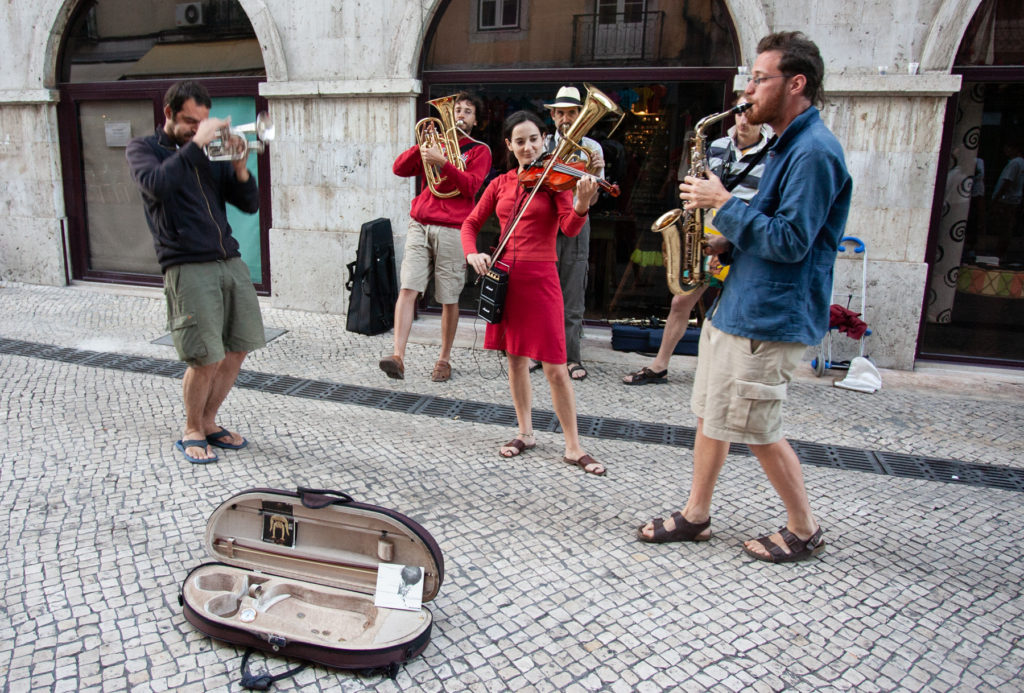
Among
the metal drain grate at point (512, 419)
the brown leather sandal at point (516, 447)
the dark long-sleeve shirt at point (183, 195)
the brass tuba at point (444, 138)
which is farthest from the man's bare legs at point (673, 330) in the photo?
the dark long-sleeve shirt at point (183, 195)

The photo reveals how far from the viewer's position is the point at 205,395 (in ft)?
13.6

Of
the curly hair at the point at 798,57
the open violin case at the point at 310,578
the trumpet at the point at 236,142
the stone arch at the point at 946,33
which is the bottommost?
the open violin case at the point at 310,578

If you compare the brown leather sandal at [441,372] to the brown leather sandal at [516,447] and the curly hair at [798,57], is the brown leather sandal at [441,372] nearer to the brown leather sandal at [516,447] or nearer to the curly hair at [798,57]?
the brown leather sandal at [516,447]

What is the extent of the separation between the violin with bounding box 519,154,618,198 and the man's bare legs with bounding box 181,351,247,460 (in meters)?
1.85

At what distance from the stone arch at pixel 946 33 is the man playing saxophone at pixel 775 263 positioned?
372cm

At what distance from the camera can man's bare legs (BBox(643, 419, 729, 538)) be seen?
127 inches

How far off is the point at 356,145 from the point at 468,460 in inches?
162

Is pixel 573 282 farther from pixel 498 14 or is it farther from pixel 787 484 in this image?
pixel 498 14

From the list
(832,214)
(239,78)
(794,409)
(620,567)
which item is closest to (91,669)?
(620,567)

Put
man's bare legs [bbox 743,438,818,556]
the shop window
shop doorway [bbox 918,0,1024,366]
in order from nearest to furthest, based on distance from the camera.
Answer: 1. man's bare legs [bbox 743,438,818,556]
2. shop doorway [bbox 918,0,1024,366]
3. the shop window

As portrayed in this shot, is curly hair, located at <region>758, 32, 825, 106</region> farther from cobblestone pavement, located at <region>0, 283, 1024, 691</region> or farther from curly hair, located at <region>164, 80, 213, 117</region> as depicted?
curly hair, located at <region>164, 80, 213, 117</region>

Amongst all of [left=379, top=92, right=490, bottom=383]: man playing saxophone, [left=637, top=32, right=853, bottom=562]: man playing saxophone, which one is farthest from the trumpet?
[left=637, top=32, right=853, bottom=562]: man playing saxophone

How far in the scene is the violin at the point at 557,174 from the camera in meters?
3.75

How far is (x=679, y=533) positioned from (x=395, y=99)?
5161mm
